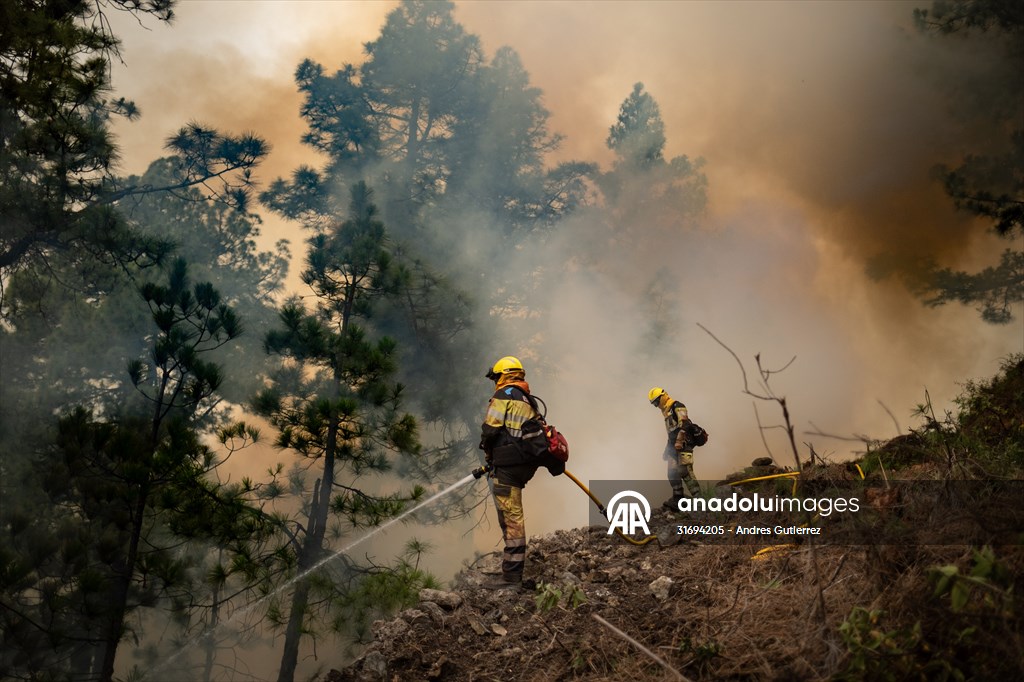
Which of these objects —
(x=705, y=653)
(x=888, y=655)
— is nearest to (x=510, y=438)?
(x=705, y=653)

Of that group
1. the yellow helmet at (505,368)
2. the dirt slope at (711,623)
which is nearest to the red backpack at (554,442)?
the yellow helmet at (505,368)

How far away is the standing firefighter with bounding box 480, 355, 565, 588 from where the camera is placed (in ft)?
22.1

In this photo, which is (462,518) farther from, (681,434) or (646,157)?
(646,157)

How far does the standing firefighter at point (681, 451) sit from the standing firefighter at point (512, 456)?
3110 mm

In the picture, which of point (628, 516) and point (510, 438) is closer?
point (510, 438)

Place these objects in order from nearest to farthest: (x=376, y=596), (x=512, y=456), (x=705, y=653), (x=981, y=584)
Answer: (x=981, y=584) → (x=705, y=653) → (x=512, y=456) → (x=376, y=596)

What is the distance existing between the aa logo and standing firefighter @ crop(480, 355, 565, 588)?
5.06 feet

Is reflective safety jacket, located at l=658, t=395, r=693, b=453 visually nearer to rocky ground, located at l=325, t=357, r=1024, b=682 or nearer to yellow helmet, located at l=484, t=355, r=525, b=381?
rocky ground, located at l=325, t=357, r=1024, b=682

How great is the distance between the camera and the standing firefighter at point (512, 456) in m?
6.75

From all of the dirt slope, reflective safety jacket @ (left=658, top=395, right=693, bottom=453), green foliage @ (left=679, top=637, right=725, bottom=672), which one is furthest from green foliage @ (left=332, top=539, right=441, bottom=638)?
green foliage @ (left=679, top=637, right=725, bottom=672)

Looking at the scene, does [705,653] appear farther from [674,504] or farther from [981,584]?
[674,504]

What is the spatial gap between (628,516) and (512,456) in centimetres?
250

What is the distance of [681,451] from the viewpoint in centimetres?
947

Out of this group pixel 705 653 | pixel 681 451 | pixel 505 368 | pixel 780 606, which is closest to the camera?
pixel 705 653
